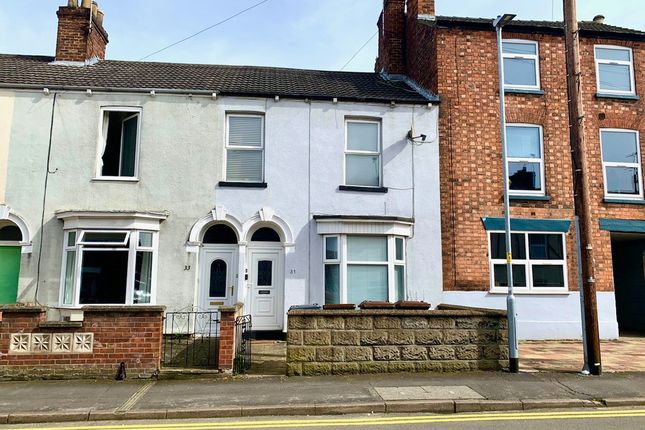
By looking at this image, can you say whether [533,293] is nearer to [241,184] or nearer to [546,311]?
[546,311]

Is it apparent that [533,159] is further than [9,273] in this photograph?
Yes

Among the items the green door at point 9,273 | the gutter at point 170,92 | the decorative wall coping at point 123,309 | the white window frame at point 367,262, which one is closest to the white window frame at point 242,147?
the gutter at point 170,92

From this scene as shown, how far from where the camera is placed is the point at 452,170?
13.1 m

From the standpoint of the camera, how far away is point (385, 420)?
6.22 m

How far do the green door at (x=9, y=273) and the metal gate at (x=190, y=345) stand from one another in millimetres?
3786

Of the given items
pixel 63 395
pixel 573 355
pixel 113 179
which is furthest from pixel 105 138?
pixel 573 355

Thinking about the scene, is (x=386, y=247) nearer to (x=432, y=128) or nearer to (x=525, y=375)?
(x=432, y=128)

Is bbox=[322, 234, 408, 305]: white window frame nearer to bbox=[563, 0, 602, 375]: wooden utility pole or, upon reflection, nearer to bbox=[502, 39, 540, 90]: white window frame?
bbox=[563, 0, 602, 375]: wooden utility pole

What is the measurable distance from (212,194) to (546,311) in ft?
31.0

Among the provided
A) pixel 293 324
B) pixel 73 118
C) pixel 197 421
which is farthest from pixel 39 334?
pixel 73 118

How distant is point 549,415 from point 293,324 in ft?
13.6

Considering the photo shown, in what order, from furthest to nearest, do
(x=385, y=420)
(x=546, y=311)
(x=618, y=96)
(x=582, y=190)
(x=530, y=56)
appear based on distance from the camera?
(x=530, y=56) < (x=618, y=96) < (x=546, y=311) < (x=582, y=190) < (x=385, y=420)

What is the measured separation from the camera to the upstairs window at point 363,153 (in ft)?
42.8

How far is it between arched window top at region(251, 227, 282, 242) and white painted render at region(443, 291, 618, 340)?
15.7ft
